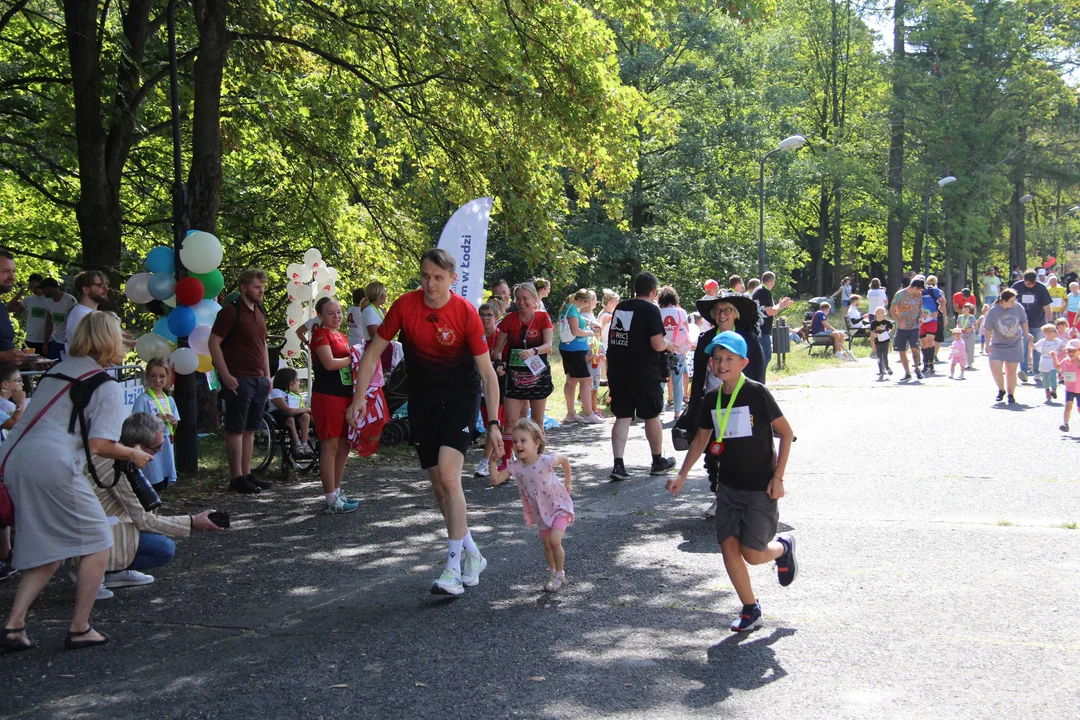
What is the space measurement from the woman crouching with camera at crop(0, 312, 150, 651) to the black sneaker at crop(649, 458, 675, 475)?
5.95 metres

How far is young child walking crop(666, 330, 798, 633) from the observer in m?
5.48

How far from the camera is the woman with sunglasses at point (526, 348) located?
400 inches

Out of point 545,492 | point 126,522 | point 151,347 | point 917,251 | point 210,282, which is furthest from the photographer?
point 917,251

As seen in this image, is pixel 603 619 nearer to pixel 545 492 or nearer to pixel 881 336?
pixel 545 492

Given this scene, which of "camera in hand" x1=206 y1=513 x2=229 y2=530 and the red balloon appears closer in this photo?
"camera in hand" x1=206 y1=513 x2=229 y2=530

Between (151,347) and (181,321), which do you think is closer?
(151,347)

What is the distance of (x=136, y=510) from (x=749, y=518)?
3493 millimetres

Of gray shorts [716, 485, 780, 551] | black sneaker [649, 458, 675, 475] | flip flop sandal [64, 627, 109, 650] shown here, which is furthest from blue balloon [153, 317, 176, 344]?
gray shorts [716, 485, 780, 551]

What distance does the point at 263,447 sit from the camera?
40.0ft

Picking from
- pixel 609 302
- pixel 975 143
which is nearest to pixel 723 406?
pixel 609 302

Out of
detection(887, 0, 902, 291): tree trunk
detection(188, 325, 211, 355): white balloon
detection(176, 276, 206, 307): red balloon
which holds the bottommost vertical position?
detection(188, 325, 211, 355): white balloon

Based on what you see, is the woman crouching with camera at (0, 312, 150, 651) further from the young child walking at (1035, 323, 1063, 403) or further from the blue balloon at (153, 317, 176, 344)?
the young child walking at (1035, 323, 1063, 403)

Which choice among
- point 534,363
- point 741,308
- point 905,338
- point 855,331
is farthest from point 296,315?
point 855,331

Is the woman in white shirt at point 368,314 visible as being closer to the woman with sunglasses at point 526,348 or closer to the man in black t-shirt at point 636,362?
the woman with sunglasses at point 526,348
